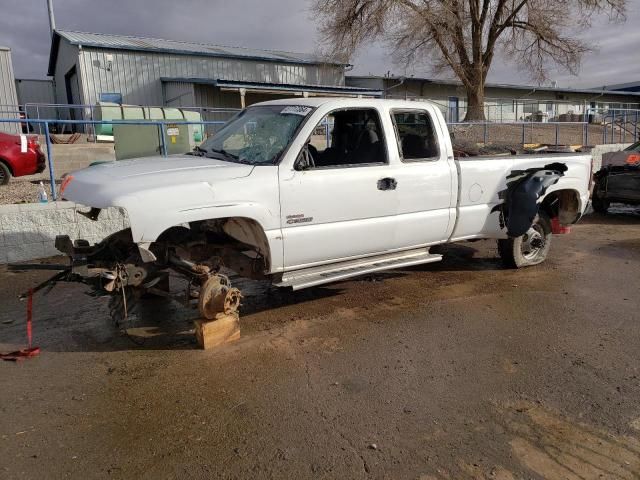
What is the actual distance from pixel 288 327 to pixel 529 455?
7.96ft

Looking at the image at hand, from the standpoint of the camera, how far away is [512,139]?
2039 cm

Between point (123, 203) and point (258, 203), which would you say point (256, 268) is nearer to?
point (258, 203)

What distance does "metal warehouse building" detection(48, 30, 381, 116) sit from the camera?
25266 mm

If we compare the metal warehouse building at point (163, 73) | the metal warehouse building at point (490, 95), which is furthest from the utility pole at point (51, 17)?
the metal warehouse building at point (490, 95)

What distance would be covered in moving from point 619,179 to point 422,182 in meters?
7.02

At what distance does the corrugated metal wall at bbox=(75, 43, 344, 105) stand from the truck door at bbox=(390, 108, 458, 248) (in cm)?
2384

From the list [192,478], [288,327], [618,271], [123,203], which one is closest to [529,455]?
[192,478]

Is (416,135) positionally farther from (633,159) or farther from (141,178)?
(633,159)

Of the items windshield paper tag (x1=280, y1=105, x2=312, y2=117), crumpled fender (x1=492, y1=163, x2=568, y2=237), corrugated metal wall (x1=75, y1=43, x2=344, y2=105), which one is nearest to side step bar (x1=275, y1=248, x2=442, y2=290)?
crumpled fender (x1=492, y1=163, x2=568, y2=237)

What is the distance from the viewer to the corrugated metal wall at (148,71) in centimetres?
2527

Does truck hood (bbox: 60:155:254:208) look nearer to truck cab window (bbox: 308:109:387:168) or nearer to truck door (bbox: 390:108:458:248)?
truck cab window (bbox: 308:109:387:168)

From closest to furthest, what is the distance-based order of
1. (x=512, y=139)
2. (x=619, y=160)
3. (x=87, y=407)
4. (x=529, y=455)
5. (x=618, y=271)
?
(x=529, y=455) < (x=87, y=407) < (x=618, y=271) < (x=619, y=160) < (x=512, y=139)

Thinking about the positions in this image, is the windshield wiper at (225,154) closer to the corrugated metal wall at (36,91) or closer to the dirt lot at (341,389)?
the dirt lot at (341,389)

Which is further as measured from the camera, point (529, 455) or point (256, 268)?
point (256, 268)
